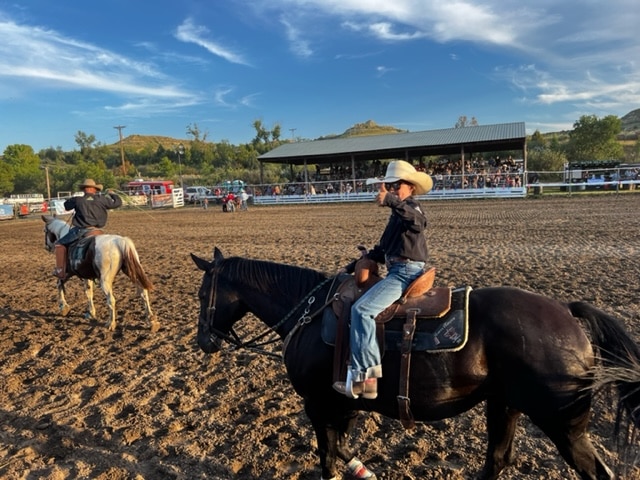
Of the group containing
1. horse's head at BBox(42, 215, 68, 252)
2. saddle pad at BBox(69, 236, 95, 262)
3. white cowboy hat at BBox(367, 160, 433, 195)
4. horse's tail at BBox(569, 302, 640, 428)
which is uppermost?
white cowboy hat at BBox(367, 160, 433, 195)

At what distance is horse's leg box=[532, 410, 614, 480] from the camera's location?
102 inches

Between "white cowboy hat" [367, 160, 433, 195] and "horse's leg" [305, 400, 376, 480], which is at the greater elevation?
"white cowboy hat" [367, 160, 433, 195]

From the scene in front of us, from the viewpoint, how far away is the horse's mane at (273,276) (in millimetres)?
3592

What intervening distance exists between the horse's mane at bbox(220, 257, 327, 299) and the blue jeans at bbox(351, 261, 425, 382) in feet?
2.25

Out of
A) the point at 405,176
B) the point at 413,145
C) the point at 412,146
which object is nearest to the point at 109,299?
the point at 405,176

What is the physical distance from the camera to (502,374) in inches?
106

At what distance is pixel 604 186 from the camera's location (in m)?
30.9

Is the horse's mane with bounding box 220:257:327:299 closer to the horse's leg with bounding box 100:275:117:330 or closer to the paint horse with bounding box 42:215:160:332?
the paint horse with bounding box 42:215:160:332

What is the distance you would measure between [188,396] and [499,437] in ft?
10.6

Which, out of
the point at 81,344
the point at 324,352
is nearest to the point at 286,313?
the point at 324,352

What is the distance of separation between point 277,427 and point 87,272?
5123mm

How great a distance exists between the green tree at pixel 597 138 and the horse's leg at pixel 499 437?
68347mm

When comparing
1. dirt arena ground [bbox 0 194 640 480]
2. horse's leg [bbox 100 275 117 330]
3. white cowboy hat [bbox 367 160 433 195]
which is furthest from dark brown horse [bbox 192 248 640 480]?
horse's leg [bbox 100 275 117 330]

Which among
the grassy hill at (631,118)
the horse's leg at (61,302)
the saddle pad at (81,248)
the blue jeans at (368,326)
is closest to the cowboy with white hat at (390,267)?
the blue jeans at (368,326)
